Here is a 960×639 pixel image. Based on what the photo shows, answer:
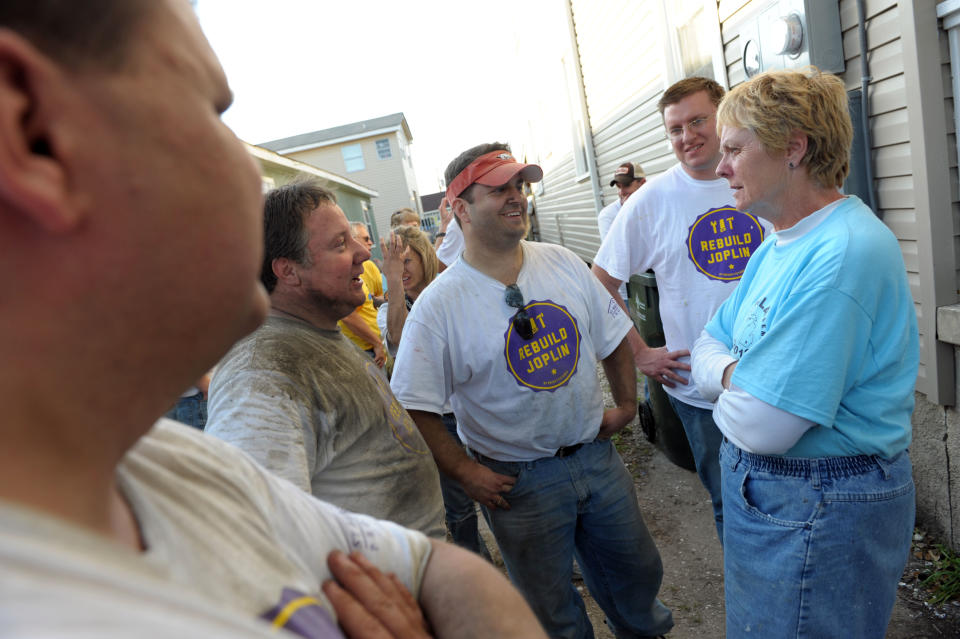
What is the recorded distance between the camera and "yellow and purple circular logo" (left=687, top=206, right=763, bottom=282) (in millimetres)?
3299

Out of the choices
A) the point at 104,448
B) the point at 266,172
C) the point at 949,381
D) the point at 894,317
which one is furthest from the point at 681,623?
the point at 266,172

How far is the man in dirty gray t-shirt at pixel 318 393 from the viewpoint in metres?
1.78

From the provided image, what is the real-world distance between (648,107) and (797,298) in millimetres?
5799

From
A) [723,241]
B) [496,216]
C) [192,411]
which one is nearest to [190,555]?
[496,216]

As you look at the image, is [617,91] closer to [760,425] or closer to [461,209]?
[461,209]

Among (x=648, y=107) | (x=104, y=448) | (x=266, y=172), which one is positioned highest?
(x=266, y=172)

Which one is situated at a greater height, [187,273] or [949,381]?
[187,273]

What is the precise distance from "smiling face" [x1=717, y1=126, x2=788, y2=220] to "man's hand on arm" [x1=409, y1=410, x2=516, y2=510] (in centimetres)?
153

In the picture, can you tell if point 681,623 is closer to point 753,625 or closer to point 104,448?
point 753,625

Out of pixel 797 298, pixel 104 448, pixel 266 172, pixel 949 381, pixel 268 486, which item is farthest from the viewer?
pixel 266 172

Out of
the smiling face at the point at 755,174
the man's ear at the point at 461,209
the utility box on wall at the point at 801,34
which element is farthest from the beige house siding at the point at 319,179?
the utility box on wall at the point at 801,34

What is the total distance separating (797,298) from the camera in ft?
6.16

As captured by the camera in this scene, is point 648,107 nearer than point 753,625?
No

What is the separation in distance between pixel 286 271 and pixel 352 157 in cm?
3462
